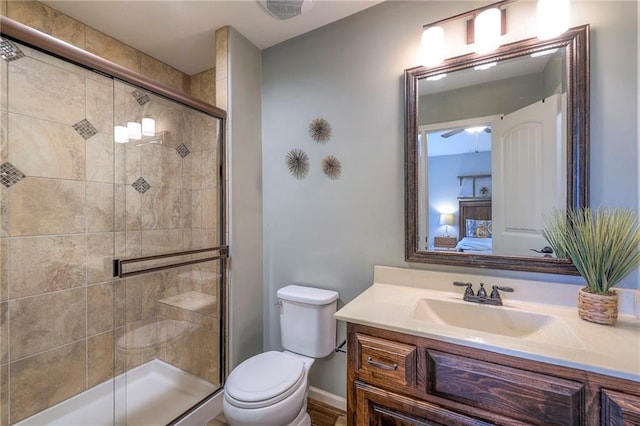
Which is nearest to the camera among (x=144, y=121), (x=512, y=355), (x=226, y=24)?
(x=512, y=355)

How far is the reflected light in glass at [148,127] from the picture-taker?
154cm

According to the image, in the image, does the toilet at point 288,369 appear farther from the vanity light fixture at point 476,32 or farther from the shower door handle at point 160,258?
the vanity light fixture at point 476,32

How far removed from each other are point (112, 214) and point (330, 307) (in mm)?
1382

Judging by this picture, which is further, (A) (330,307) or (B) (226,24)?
(B) (226,24)

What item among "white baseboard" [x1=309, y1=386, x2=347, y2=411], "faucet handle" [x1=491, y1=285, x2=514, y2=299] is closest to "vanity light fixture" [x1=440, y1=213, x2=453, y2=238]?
"faucet handle" [x1=491, y1=285, x2=514, y2=299]

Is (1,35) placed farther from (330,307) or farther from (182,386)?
(182,386)

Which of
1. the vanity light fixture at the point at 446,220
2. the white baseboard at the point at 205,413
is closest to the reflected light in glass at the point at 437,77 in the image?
the vanity light fixture at the point at 446,220

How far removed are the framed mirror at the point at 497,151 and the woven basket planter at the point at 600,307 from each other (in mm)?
163

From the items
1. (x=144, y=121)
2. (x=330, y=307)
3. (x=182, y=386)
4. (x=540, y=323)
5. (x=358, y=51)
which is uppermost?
(x=358, y=51)

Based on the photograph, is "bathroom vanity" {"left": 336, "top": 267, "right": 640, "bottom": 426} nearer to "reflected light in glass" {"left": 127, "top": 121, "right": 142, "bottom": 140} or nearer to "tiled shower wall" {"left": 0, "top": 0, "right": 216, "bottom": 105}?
"reflected light in glass" {"left": 127, "top": 121, "right": 142, "bottom": 140}

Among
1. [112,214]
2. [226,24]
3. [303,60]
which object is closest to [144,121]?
[112,214]

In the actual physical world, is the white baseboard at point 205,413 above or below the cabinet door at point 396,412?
below

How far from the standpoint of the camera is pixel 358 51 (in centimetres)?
162

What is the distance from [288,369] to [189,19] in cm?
213
